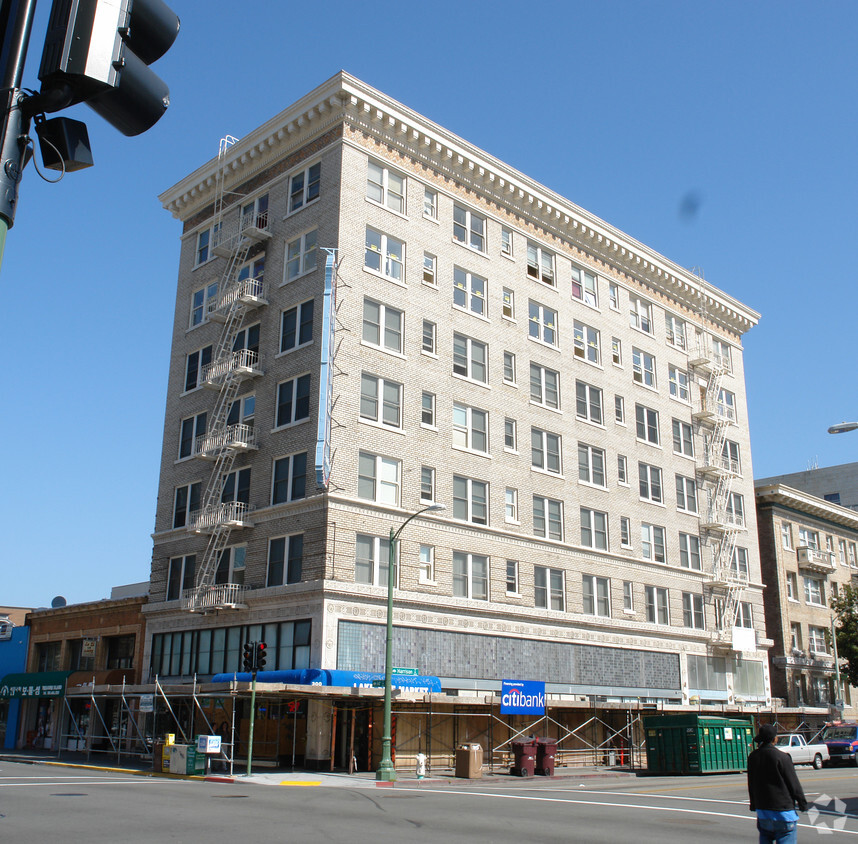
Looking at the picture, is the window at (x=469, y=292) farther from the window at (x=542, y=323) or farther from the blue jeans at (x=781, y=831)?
the blue jeans at (x=781, y=831)

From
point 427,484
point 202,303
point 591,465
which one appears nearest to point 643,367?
point 591,465

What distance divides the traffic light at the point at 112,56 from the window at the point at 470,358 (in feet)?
125

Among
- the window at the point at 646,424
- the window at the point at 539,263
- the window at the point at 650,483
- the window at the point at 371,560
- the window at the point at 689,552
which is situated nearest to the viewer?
the window at the point at 371,560

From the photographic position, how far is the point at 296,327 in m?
39.5

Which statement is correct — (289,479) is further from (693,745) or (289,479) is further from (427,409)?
(693,745)

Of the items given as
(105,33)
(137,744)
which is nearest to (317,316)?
(137,744)

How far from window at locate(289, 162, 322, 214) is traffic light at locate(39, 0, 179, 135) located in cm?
3769

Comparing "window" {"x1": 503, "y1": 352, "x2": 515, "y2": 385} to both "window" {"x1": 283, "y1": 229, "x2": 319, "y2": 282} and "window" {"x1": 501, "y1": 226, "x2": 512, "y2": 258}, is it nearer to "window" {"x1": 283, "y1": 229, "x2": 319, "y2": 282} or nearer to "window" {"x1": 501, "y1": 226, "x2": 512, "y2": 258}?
"window" {"x1": 501, "y1": 226, "x2": 512, "y2": 258}

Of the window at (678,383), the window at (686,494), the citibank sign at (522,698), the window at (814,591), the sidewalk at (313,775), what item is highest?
the window at (678,383)

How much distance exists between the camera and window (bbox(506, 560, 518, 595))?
136ft

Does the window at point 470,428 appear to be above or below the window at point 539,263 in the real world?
below

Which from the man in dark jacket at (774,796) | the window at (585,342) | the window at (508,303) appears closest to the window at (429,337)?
the window at (508,303)

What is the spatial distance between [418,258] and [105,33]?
38.6m

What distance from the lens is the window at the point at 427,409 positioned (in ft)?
131
